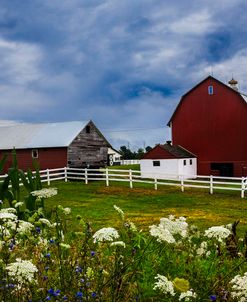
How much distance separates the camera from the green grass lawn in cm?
1722

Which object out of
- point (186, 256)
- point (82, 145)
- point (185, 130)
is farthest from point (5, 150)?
point (186, 256)

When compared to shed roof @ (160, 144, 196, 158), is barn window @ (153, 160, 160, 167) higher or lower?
lower

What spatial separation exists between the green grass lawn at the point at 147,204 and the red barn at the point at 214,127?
1252 cm

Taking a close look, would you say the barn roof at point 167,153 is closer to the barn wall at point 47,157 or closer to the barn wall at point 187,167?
the barn wall at point 187,167

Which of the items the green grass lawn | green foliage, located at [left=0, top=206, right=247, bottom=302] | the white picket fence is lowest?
the green grass lawn

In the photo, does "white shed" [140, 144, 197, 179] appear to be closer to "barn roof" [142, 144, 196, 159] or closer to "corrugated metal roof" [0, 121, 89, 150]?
"barn roof" [142, 144, 196, 159]

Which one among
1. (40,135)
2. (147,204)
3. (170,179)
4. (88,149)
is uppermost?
(40,135)

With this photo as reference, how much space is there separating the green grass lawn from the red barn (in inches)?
493

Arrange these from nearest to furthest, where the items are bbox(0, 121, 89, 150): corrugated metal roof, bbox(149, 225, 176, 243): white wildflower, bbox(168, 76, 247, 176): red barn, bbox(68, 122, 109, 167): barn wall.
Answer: bbox(149, 225, 176, 243): white wildflower, bbox(168, 76, 247, 176): red barn, bbox(68, 122, 109, 167): barn wall, bbox(0, 121, 89, 150): corrugated metal roof

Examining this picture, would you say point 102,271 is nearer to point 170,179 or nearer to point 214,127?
point 170,179

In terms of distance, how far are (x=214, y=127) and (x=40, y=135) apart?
55.8 ft

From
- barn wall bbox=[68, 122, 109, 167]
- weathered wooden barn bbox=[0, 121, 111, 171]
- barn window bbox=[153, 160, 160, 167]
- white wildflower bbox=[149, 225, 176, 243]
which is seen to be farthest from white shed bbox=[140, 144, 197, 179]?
white wildflower bbox=[149, 225, 176, 243]

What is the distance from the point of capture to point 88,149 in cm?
4328

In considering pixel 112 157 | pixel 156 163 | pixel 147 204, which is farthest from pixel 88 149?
pixel 112 157
